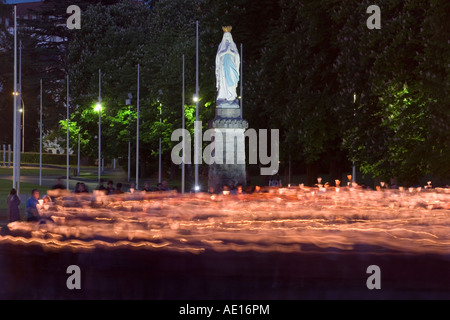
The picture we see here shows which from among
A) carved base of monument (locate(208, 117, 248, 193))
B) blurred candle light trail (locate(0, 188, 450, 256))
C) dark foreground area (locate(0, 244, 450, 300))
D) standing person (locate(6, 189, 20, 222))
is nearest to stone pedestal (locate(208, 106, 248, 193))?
carved base of monument (locate(208, 117, 248, 193))

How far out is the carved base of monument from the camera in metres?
48.4

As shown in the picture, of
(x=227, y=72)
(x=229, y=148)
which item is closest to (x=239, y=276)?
(x=229, y=148)

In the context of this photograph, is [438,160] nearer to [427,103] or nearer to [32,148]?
[427,103]

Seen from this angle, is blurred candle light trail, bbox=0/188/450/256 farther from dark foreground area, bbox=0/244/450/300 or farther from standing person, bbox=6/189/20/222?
standing person, bbox=6/189/20/222

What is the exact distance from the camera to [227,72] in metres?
50.4

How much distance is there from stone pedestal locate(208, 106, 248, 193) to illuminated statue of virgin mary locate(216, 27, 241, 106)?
2.40 ft

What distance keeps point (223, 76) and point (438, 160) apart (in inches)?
483

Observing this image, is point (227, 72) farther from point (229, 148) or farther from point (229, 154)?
point (229, 154)

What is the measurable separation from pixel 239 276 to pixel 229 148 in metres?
32.5

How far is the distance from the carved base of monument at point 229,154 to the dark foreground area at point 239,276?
1175 inches

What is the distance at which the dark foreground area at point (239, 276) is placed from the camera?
630 inches

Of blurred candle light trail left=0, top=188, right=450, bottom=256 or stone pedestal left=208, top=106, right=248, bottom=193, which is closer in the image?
blurred candle light trail left=0, top=188, right=450, bottom=256
